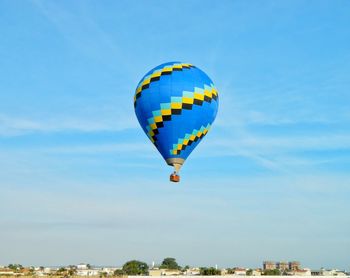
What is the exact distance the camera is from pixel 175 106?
157 ft

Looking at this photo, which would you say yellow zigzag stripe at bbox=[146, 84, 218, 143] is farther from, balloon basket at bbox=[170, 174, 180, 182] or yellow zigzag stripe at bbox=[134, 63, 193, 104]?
balloon basket at bbox=[170, 174, 180, 182]

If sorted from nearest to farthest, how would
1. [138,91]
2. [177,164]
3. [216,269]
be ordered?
[177,164] < [138,91] < [216,269]

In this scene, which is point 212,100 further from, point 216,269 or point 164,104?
point 216,269

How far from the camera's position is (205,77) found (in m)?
50.6

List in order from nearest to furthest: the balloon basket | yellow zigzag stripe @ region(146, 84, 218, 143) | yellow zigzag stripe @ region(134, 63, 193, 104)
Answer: the balloon basket < yellow zigzag stripe @ region(146, 84, 218, 143) < yellow zigzag stripe @ region(134, 63, 193, 104)

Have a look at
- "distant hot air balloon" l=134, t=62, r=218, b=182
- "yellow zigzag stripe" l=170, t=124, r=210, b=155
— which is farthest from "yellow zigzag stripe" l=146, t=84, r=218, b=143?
"yellow zigzag stripe" l=170, t=124, r=210, b=155

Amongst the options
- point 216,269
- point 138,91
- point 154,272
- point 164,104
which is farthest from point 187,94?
point 154,272

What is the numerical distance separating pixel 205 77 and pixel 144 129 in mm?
7667

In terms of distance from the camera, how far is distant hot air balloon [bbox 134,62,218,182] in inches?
1891

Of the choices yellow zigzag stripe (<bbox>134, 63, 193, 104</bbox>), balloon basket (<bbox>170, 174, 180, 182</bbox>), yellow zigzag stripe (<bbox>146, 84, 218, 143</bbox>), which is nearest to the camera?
balloon basket (<bbox>170, 174, 180, 182</bbox>)

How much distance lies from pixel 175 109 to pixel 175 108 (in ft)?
0.30

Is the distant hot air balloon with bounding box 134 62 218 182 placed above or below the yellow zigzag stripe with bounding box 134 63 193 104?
below

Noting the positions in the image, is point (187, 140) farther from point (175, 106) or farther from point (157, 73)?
point (157, 73)

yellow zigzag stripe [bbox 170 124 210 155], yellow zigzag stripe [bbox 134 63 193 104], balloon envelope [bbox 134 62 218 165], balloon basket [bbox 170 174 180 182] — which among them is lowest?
balloon basket [bbox 170 174 180 182]
